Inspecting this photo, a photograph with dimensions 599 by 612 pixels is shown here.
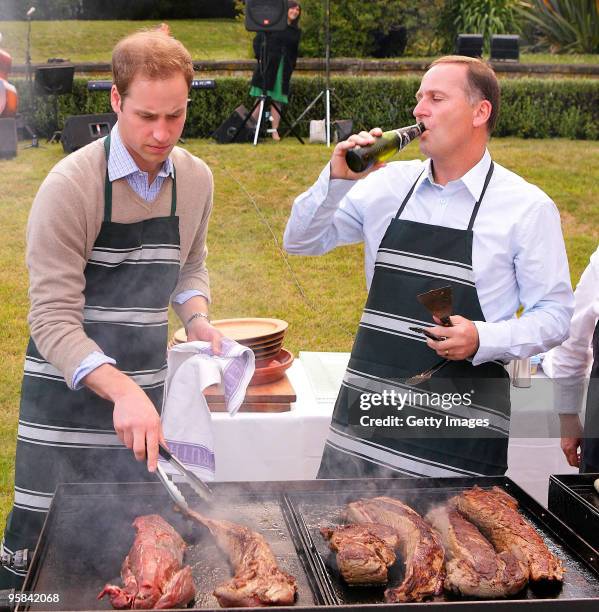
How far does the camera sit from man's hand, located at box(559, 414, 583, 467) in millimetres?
3168

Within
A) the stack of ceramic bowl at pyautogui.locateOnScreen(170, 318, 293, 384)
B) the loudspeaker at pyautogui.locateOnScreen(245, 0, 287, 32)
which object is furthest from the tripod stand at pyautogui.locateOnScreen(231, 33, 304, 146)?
the stack of ceramic bowl at pyautogui.locateOnScreen(170, 318, 293, 384)

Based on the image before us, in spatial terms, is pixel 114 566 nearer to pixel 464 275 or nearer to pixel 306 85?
pixel 464 275

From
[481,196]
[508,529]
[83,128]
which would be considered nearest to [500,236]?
[481,196]

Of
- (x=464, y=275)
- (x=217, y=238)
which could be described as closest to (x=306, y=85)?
(x=217, y=238)

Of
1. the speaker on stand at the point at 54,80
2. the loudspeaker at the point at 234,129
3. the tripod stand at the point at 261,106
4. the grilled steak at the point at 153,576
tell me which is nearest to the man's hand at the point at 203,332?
the grilled steak at the point at 153,576

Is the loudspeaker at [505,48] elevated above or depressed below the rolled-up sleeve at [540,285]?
above

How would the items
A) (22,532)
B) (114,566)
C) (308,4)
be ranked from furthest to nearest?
(308,4) → (22,532) → (114,566)

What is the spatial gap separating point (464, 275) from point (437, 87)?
22.5 inches

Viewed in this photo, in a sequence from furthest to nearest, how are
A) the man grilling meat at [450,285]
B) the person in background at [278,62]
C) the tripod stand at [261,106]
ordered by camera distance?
the person in background at [278,62]
the tripod stand at [261,106]
the man grilling meat at [450,285]

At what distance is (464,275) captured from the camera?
2.67 meters

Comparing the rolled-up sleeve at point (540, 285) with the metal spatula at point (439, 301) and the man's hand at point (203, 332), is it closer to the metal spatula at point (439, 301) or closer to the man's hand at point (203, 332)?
the metal spatula at point (439, 301)

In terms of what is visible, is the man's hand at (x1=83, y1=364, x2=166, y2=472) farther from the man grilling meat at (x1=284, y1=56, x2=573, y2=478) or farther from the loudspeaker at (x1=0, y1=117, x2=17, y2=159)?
the loudspeaker at (x1=0, y1=117, x2=17, y2=159)

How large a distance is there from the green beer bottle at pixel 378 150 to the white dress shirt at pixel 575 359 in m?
0.89

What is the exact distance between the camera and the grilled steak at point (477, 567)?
78.5 inches
